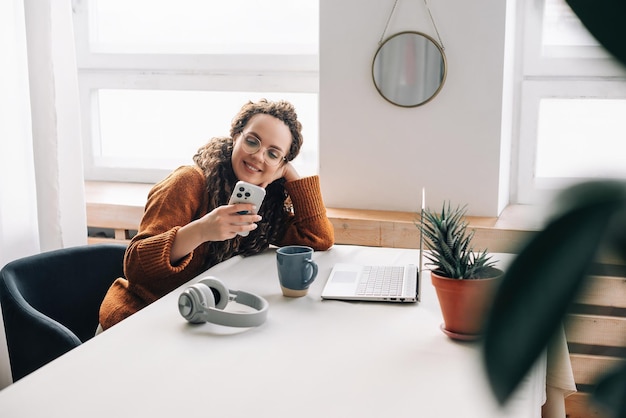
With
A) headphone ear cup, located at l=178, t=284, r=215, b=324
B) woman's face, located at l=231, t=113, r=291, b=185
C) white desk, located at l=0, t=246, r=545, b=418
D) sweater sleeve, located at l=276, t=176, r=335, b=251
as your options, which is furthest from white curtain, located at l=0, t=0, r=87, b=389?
headphone ear cup, located at l=178, t=284, r=215, b=324

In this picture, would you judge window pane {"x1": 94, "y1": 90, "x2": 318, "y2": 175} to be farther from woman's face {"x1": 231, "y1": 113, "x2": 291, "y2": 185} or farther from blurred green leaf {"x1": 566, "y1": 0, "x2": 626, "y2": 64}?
blurred green leaf {"x1": 566, "y1": 0, "x2": 626, "y2": 64}

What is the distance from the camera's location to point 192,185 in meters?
1.86

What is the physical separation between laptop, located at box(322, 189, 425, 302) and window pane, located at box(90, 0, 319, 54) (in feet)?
5.06

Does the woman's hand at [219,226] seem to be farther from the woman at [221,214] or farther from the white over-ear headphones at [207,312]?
the white over-ear headphones at [207,312]

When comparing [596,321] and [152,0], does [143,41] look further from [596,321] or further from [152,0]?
[596,321]

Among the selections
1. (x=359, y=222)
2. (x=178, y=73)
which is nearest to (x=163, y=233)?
(x=359, y=222)

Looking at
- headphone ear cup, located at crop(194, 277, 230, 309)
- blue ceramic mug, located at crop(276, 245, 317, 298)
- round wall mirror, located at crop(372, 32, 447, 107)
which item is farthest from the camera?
round wall mirror, located at crop(372, 32, 447, 107)

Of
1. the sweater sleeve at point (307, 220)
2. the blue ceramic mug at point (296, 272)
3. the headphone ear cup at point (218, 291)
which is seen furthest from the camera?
the sweater sleeve at point (307, 220)

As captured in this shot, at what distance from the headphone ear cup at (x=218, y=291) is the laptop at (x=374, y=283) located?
9.2 inches

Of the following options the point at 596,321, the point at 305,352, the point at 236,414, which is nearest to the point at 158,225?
the point at 305,352

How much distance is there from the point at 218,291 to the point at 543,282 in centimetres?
126

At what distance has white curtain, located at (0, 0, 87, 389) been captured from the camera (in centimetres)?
214

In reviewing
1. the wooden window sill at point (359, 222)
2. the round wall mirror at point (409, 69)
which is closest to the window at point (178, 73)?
the wooden window sill at point (359, 222)

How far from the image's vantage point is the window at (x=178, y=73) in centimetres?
310
